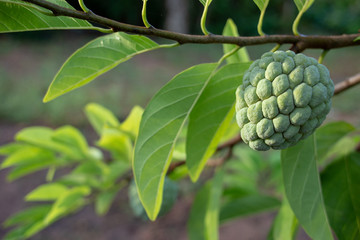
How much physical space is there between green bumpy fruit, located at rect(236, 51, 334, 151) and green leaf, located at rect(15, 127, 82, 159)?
1.02 m

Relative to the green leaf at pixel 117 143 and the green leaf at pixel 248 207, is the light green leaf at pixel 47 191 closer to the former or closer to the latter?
the green leaf at pixel 117 143

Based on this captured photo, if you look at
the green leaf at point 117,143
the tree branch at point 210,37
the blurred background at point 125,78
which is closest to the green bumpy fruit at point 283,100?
the tree branch at point 210,37

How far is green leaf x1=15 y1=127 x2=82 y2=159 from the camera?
56.3 inches

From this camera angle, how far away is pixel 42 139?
1.50m

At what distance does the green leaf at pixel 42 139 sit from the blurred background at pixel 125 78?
776mm

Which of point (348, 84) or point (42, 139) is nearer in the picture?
point (348, 84)

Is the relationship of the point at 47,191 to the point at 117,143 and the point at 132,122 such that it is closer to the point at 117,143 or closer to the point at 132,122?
the point at 117,143

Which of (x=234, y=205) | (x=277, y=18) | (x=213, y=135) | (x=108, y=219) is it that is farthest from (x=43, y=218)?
(x=277, y=18)

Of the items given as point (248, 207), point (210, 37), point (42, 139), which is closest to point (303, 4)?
point (210, 37)

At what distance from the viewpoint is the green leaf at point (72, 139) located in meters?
1.43

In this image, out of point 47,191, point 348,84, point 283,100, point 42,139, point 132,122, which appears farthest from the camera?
point 47,191

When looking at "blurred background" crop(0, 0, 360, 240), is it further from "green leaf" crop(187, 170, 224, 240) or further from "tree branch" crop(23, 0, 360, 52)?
"green leaf" crop(187, 170, 224, 240)

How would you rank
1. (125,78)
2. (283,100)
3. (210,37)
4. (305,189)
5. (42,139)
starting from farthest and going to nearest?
1. (125,78)
2. (42,139)
3. (305,189)
4. (210,37)
5. (283,100)

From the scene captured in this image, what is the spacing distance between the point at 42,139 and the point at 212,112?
3.16ft
